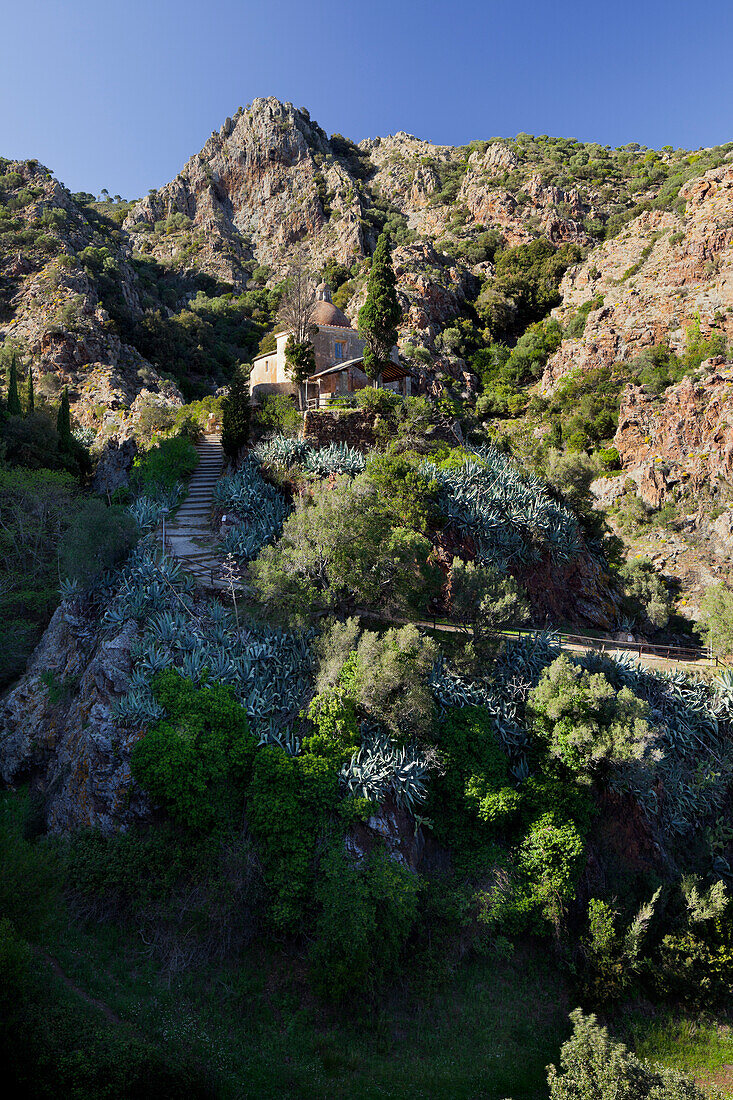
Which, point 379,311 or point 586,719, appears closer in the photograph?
point 586,719

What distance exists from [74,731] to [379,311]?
835 inches

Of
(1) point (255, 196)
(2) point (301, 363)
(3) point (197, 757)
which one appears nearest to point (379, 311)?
(2) point (301, 363)

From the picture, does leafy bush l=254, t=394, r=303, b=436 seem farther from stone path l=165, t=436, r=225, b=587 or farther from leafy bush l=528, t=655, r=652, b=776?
leafy bush l=528, t=655, r=652, b=776

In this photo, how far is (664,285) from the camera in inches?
1758

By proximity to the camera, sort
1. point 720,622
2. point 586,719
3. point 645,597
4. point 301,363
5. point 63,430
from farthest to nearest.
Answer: point 63,430 < point 301,363 < point 645,597 < point 720,622 < point 586,719

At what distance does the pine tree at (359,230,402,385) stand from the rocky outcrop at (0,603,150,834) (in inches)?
706

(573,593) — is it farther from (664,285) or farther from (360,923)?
(664,285)

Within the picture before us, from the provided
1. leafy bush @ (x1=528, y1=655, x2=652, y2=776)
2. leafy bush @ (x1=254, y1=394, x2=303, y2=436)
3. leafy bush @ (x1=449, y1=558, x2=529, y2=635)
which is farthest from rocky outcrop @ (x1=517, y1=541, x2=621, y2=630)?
leafy bush @ (x1=254, y1=394, x2=303, y2=436)

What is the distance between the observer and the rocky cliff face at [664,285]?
137 feet

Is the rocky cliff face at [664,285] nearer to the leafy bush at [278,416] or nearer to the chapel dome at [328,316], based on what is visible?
the chapel dome at [328,316]

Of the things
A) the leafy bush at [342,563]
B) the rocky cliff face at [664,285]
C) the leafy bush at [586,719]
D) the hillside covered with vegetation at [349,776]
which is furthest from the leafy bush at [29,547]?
the rocky cliff face at [664,285]

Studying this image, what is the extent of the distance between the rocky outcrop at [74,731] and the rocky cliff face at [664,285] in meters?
42.8

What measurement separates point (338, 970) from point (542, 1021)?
4.68 m

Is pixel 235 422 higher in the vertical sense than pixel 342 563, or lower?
higher
